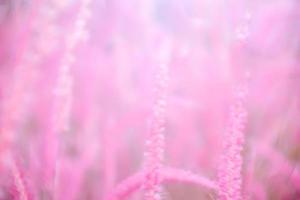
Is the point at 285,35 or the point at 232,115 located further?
the point at 285,35

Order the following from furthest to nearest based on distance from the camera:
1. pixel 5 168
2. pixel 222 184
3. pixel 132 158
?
pixel 132 158 → pixel 5 168 → pixel 222 184

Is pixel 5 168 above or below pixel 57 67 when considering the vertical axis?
below

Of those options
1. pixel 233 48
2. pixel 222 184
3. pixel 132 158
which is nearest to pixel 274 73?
pixel 233 48

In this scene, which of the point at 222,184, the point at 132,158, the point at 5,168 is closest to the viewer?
the point at 222,184

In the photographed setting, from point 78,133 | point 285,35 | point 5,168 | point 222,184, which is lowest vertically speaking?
point 222,184

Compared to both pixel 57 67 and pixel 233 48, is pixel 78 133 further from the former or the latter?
pixel 233 48

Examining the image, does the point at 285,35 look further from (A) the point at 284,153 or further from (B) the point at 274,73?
(A) the point at 284,153
